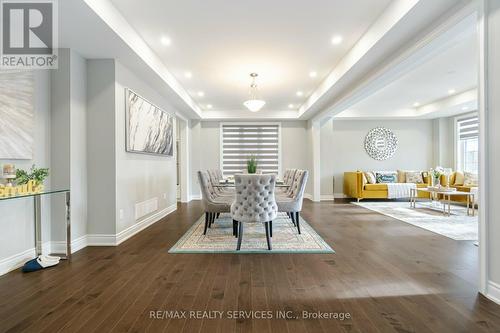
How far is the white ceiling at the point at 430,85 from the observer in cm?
427

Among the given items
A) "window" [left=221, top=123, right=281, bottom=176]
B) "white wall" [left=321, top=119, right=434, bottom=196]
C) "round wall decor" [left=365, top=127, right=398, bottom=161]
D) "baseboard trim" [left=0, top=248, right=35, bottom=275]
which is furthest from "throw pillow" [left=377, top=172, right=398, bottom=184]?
"baseboard trim" [left=0, top=248, right=35, bottom=275]

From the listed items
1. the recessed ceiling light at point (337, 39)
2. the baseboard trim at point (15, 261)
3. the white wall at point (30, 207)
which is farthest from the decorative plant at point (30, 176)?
the recessed ceiling light at point (337, 39)

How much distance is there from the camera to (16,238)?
2707 millimetres

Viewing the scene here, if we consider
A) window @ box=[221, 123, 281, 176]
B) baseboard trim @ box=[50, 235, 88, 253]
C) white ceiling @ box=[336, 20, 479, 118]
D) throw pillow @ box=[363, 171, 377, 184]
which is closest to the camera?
baseboard trim @ box=[50, 235, 88, 253]

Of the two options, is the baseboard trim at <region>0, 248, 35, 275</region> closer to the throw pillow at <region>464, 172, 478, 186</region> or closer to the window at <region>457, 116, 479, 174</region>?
the throw pillow at <region>464, 172, 478, 186</region>

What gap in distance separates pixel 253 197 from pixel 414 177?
22.5 ft

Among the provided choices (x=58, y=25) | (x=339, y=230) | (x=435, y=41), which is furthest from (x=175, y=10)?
(x=339, y=230)

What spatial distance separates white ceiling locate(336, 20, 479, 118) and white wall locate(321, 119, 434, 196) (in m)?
0.63

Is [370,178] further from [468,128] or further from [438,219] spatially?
[468,128]

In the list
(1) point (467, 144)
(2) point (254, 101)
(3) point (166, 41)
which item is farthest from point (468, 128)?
(3) point (166, 41)

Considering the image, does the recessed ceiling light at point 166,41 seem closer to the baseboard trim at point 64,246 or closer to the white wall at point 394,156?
the baseboard trim at point 64,246

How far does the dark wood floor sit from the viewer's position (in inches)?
68.9

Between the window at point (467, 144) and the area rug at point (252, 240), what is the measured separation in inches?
253

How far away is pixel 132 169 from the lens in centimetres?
407
